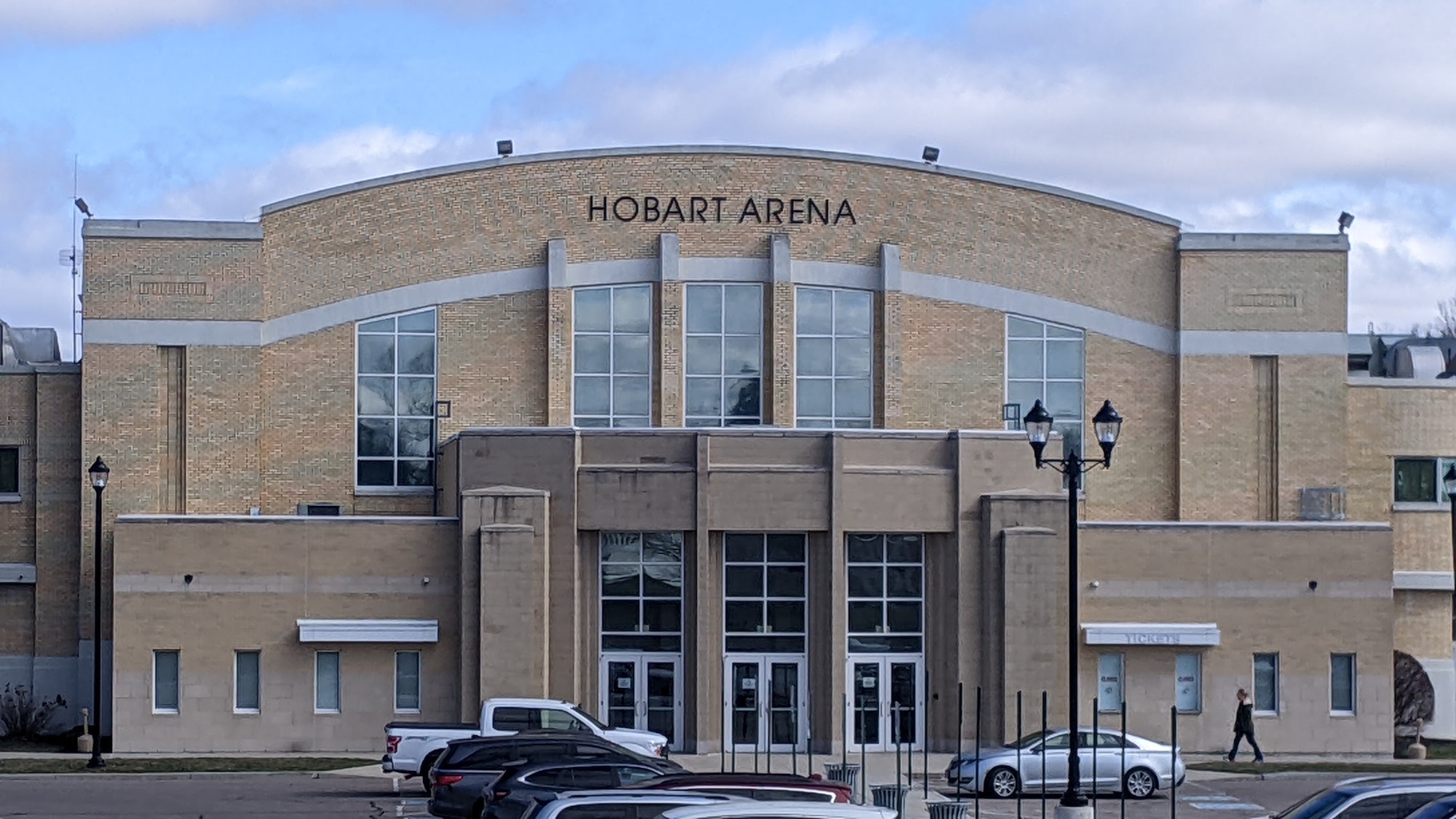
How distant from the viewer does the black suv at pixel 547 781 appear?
25.9m

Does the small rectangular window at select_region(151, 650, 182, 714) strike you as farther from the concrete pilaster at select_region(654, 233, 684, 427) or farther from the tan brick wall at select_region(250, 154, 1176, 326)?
the concrete pilaster at select_region(654, 233, 684, 427)

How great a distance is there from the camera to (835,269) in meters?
49.9

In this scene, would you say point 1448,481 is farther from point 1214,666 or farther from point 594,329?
point 594,329

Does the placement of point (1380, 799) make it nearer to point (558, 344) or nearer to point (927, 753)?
point (927, 753)

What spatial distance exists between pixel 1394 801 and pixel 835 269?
28.7m

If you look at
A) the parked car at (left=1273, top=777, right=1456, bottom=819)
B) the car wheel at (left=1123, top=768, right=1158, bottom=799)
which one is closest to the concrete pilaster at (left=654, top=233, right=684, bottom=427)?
the car wheel at (left=1123, top=768, right=1158, bottom=799)

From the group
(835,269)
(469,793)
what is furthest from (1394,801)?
(835,269)

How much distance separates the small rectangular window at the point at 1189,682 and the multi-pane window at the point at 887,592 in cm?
576

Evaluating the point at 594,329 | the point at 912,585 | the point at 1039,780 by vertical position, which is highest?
the point at 594,329

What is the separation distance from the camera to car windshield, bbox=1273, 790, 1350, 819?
22642 millimetres

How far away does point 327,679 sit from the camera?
150 feet

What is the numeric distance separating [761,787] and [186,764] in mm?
22078

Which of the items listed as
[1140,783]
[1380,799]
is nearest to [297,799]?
[1140,783]

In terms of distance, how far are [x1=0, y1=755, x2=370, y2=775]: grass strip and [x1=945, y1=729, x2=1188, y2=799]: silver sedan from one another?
13136 mm
